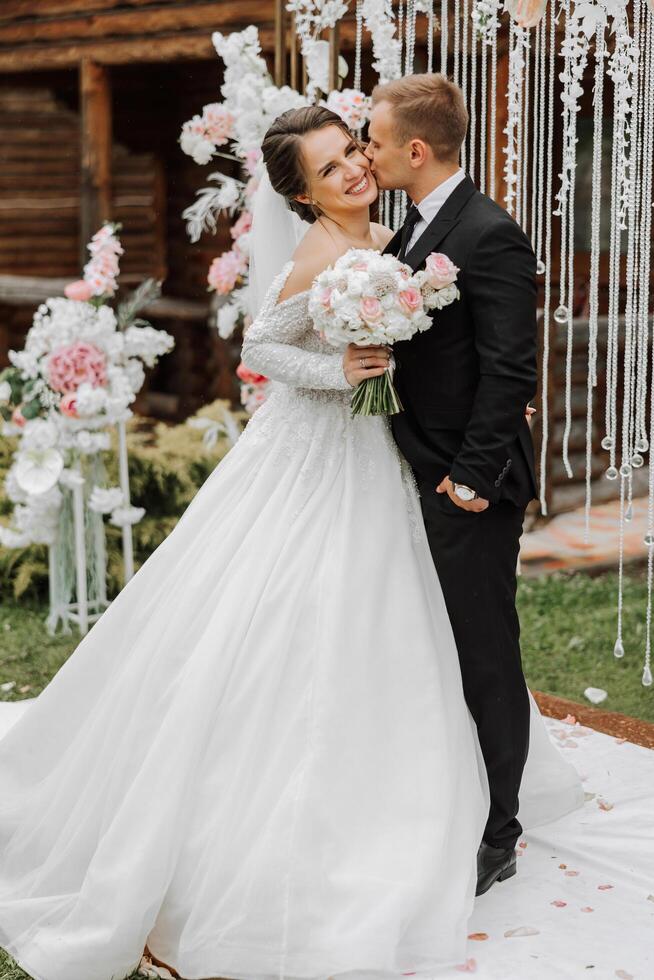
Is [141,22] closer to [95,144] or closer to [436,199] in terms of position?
[95,144]

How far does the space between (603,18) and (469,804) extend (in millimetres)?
2215

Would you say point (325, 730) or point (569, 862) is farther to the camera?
point (569, 862)

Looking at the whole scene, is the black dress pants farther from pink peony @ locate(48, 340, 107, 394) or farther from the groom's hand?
pink peony @ locate(48, 340, 107, 394)

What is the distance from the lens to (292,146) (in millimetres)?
2922

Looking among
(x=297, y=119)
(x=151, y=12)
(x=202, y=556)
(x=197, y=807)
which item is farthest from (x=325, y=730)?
(x=151, y=12)

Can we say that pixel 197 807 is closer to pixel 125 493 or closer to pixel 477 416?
pixel 477 416

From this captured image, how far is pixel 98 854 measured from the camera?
9.05 ft

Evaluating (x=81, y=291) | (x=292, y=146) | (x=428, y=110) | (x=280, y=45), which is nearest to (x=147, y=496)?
(x=81, y=291)

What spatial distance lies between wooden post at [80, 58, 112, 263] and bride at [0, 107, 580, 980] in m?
5.81

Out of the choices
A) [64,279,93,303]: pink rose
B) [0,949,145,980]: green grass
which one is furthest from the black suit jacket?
[64,279,93,303]: pink rose

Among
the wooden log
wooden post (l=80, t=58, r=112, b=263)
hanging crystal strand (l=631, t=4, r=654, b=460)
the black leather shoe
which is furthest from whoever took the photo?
wooden post (l=80, t=58, r=112, b=263)

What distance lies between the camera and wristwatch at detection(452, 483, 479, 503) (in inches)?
107

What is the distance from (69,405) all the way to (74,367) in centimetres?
17

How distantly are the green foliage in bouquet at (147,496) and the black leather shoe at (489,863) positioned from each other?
10.8 feet
